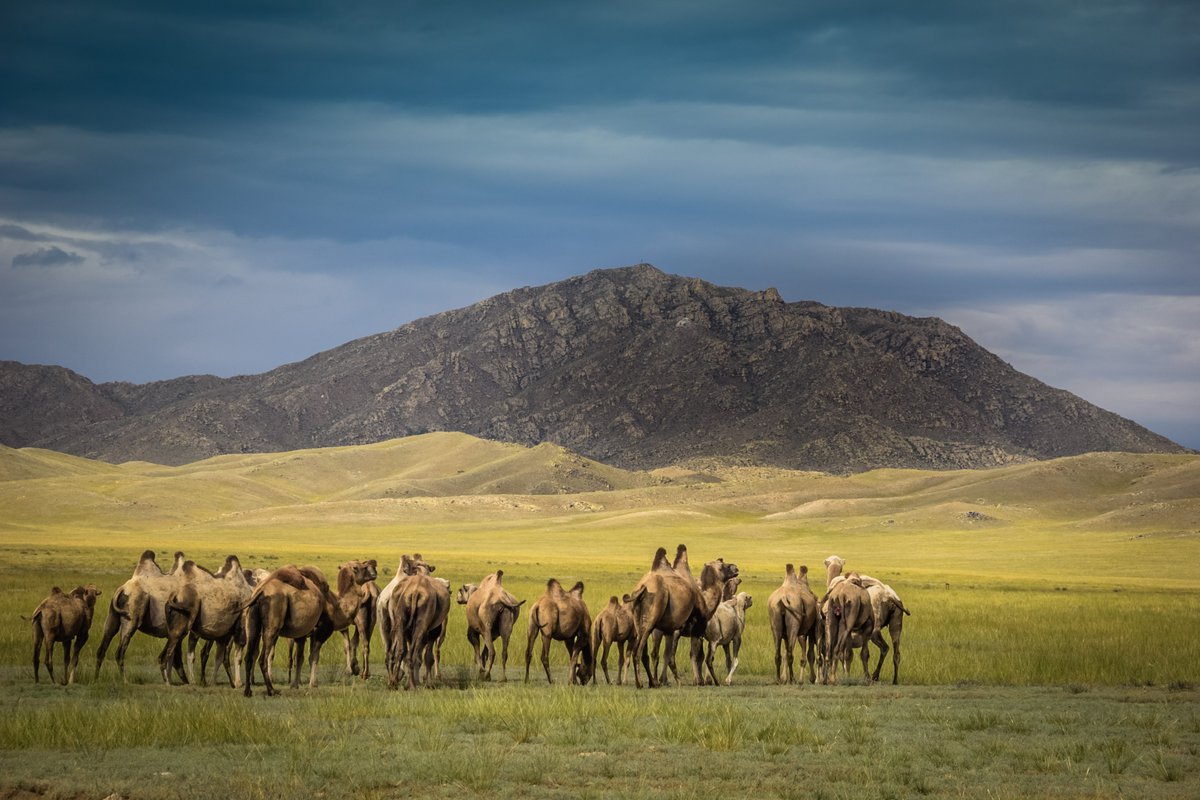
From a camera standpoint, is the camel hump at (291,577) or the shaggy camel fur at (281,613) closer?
the shaggy camel fur at (281,613)

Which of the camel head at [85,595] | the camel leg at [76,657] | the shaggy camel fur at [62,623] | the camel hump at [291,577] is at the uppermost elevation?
the camel hump at [291,577]

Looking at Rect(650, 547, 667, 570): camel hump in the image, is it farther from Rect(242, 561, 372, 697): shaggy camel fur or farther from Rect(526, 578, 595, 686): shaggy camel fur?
Rect(242, 561, 372, 697): shaggy camel fur

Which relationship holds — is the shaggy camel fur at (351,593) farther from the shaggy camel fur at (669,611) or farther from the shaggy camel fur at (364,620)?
the shaggy camel fur at (669,611)

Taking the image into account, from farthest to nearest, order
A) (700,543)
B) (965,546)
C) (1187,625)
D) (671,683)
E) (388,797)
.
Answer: (700,543) → (965,546) → (1187,625) → (671,683) → (388,797)

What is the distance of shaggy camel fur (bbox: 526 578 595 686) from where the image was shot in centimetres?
2342

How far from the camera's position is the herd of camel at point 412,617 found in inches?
844

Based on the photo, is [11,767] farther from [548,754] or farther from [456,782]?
[548,754]

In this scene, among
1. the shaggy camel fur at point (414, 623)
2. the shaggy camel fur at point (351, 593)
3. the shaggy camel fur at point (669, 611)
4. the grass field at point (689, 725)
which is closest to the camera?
the grass field at point (689, 725)

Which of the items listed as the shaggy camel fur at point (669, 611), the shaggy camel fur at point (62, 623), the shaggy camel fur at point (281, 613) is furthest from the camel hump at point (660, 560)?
the shaggy camel fur at point (62, 623)

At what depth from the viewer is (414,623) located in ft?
73.6

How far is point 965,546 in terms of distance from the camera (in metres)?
112

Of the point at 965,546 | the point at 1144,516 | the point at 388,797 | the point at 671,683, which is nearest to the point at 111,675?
the point at 671,683

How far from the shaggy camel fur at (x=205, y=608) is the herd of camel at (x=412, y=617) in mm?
21

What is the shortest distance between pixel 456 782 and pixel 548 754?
69.3 inches
